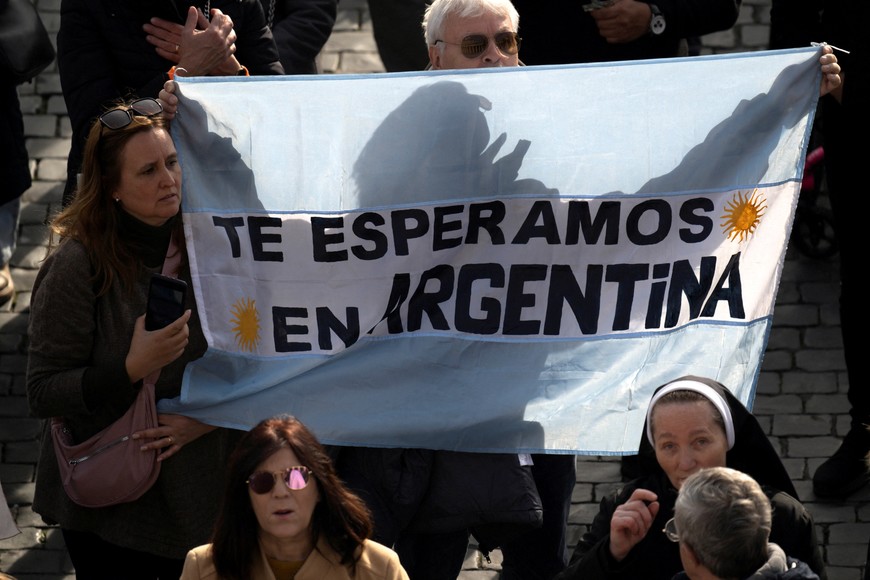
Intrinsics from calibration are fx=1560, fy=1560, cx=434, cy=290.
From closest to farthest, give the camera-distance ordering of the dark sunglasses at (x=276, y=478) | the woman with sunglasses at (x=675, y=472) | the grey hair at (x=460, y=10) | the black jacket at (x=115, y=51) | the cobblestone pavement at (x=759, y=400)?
the dark sunglasses at (x=276, y=478) < the woman with sunglasses at (x=675, y=472) < the grey hair at (x=460, y=10) < the black jacket at (x=115, y=51) < the cobblestone pavement at (x=759, y=400)

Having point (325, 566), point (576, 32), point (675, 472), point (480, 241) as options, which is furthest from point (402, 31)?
point (325, 566)

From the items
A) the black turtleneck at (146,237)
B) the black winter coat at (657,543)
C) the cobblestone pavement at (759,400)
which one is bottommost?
the cobblestone pavement at (759,400)

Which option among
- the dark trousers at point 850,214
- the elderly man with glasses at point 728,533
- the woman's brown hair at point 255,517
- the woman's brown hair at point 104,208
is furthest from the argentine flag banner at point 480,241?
the dark trousers at point 850,214

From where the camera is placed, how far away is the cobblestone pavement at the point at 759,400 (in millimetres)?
6801

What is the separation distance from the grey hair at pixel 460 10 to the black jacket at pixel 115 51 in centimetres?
89

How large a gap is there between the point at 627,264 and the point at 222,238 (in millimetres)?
1413

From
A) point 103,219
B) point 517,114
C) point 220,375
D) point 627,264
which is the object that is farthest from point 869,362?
point 103,219

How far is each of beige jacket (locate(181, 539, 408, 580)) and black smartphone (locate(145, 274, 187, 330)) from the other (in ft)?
2.73

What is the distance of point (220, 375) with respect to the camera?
541 centimetres

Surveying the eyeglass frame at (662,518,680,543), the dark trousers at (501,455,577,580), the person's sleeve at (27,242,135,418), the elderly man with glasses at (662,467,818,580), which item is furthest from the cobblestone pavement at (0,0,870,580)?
the elderly man with glasses at (662,467,818,580)

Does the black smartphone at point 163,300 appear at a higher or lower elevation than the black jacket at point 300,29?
lower

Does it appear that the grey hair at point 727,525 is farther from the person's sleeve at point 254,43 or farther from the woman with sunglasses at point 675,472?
the person's sleeve at point 254,43

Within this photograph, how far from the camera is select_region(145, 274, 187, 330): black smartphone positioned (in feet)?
16.8

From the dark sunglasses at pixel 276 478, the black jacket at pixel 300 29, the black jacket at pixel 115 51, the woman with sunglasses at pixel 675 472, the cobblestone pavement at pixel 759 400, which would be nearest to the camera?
the dark sunglasses at pixel 276 478
